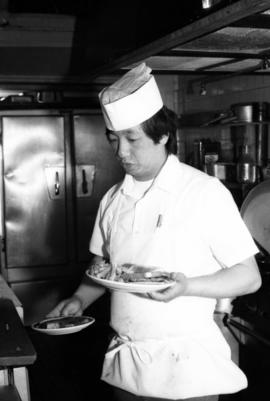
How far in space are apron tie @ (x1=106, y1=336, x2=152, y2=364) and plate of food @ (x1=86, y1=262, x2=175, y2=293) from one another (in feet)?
0.79

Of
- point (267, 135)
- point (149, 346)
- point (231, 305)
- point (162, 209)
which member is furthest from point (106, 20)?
point (149, 346)

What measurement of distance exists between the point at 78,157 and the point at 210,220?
125 inches

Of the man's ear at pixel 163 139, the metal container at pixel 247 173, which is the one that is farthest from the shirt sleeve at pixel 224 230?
the metal container at pixel 247 173

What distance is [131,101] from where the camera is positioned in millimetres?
2082

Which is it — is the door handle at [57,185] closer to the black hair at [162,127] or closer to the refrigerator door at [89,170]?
the refrigerator door at [89,170]

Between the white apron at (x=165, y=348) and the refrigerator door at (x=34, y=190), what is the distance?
118 inches

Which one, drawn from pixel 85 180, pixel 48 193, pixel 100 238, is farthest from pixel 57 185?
pixel 100 238

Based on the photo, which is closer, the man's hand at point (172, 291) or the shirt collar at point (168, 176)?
the man's hand at point (172, 291)

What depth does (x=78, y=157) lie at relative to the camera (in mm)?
4977

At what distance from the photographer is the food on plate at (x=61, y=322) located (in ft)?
6.52

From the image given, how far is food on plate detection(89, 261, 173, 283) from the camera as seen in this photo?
182cm

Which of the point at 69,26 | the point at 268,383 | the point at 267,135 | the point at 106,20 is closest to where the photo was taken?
the point at 268,383

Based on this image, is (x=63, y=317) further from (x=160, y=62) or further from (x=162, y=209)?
(x=160, y=62)

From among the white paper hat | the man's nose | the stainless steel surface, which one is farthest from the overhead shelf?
the stainless steel surface
